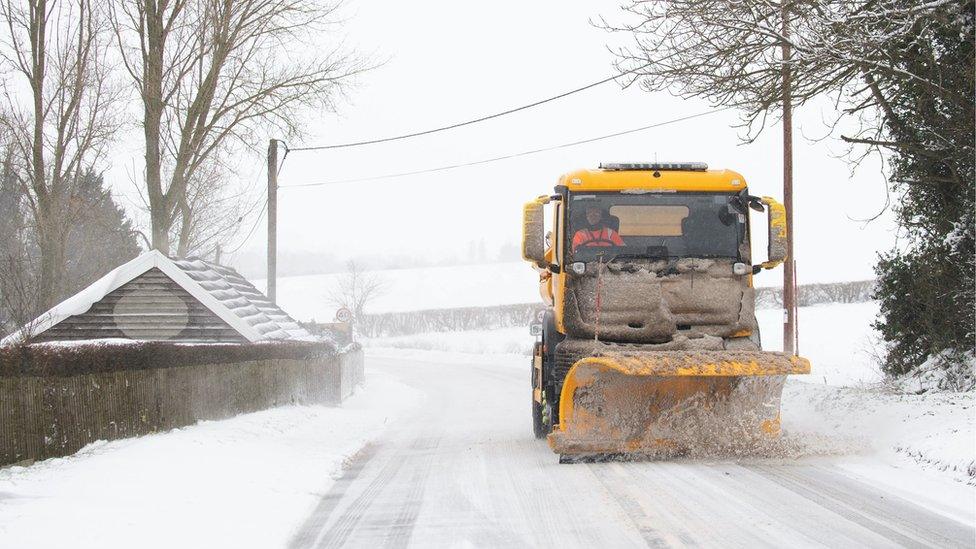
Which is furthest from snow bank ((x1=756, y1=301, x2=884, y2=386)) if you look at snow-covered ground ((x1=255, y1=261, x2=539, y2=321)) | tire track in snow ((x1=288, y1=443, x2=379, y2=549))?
snow-covered ground ((x1=255, y1=261, x2=539, y2=321))

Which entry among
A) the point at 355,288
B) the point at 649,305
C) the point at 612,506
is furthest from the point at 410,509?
the point at 355,288

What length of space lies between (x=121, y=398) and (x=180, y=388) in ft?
3.91

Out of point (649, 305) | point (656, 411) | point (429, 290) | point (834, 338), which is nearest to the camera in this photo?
point (656, 411)

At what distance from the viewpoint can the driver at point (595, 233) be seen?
10.5 m

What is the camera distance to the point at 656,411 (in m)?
9.55

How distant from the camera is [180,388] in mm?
11969

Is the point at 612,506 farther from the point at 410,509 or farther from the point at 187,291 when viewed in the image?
the point at 187,291

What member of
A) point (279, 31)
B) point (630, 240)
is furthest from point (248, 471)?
point (279, 31)

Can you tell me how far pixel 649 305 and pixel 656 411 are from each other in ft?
3.84

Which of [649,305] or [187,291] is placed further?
[187,291]

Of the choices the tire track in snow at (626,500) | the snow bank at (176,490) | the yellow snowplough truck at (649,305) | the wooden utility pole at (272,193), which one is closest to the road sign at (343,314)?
the wooden utility pole at (272,193)

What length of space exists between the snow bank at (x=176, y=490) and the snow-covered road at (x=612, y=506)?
377 millimetres

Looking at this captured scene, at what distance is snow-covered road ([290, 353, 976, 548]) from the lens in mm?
6078

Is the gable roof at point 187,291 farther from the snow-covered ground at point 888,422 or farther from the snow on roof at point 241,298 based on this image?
the snow-covered ground at point 888,422
